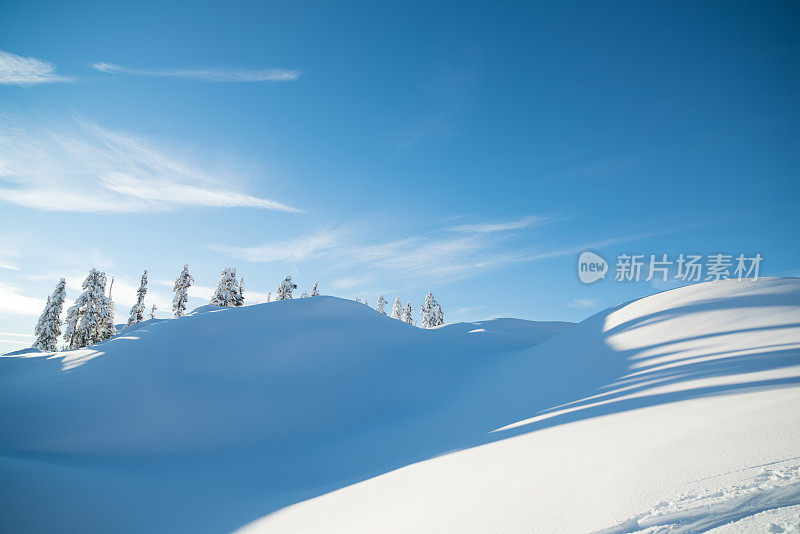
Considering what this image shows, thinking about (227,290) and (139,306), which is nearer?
(227,290)

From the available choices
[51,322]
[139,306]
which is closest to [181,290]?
[139,306]

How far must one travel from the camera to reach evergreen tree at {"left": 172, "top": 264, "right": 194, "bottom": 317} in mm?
38875

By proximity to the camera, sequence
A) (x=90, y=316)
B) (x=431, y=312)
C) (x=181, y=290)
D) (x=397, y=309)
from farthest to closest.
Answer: (x=397, y=309) → (x=431, y=312) → (x=181, y=290) → (x=90, y=316)

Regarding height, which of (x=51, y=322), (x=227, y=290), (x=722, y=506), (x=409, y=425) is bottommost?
(x=409, y=425)

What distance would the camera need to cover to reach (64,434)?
7.22m

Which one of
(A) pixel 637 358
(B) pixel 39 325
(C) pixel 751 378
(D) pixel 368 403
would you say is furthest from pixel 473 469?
Result: (B) pixel 39 325

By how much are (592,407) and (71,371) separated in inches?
479

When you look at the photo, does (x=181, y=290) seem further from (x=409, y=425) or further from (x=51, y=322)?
(x=409, y=425)

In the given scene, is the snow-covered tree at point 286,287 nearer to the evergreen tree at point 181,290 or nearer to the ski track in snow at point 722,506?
the evergreen tree at point 181,290

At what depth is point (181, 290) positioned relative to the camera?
39344 mm

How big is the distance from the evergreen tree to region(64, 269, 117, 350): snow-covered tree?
279 inches

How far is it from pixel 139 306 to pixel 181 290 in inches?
254

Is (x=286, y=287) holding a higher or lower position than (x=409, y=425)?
higher

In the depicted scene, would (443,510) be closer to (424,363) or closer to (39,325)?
(424,363)
